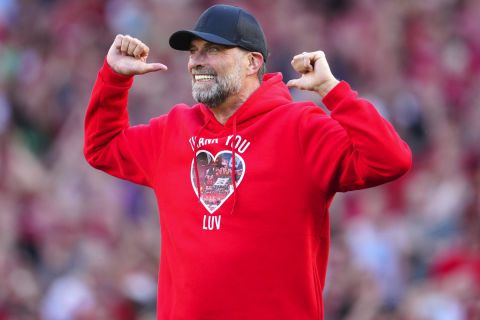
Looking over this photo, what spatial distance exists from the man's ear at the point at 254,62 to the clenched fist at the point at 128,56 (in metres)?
0.43

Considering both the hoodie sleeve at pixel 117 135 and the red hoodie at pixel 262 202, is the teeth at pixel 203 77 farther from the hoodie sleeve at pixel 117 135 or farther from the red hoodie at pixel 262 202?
the hoodie sleeve at pixel 117 135

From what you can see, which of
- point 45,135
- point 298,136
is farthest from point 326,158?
point 45,135

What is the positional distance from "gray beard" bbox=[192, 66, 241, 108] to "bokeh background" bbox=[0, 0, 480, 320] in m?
3.04

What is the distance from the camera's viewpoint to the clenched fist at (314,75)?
4.93 metres

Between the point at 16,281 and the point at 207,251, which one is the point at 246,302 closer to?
the point at 207,251

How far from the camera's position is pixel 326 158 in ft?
16.3

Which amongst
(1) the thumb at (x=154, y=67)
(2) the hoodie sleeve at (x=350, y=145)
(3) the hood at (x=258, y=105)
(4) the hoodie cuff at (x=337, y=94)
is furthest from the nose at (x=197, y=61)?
(4) the hoodie cuff at (x=337, y=94)

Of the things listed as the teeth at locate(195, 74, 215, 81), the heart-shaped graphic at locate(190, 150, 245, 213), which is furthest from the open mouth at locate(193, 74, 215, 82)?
the heart-shaped graphic at locate(190, 150, 245, 213)

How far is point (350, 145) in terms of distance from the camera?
4.90m

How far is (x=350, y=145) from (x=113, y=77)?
1139mm

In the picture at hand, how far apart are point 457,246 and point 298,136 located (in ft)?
12.3

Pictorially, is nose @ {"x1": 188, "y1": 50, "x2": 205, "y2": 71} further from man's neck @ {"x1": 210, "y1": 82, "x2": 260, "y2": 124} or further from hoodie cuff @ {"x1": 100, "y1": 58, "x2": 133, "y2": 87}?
Answer: hoodie cuff @ {"x1": 100, "y1": 58, "x2": 133, "y2": 87}

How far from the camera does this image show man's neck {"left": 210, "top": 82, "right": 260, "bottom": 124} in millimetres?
5250

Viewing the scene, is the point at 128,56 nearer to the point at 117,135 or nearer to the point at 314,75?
the point at 117,135
